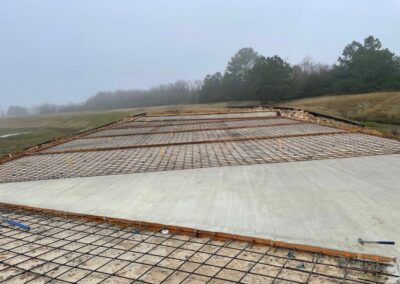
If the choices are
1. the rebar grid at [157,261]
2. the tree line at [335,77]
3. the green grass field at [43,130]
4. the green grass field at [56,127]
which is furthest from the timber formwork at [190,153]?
the tree line at [335,77]

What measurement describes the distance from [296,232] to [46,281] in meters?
2.59

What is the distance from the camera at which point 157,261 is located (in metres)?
3.38

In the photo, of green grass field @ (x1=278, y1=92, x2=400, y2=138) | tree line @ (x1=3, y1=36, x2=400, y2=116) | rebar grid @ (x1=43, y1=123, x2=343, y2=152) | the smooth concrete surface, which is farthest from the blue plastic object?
tree line @ (x1=3, y1=36, x2=400, y2=116)

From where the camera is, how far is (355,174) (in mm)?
5867

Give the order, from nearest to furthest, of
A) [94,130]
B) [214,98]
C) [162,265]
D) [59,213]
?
[162,265]
[59,213]
[94,130]
[214,98]

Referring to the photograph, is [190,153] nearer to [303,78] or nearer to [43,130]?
[43,130]

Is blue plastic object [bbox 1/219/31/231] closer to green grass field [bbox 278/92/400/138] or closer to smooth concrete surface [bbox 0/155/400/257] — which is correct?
smooth concrete surface [bbox 0/155/400/257]

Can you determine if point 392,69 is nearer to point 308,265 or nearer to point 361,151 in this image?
point 361,151

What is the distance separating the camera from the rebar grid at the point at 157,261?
3.02m

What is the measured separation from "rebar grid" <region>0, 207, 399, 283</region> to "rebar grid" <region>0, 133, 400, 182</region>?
3368 mm

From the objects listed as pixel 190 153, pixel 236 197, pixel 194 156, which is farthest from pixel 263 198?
pixel 190 153

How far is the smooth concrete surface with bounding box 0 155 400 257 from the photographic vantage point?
387 cm

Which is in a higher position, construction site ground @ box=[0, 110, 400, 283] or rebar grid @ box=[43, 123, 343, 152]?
rebar grid @ box=[43, 123, 343, 152]

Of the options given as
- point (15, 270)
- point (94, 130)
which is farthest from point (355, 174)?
point (94, 130)
